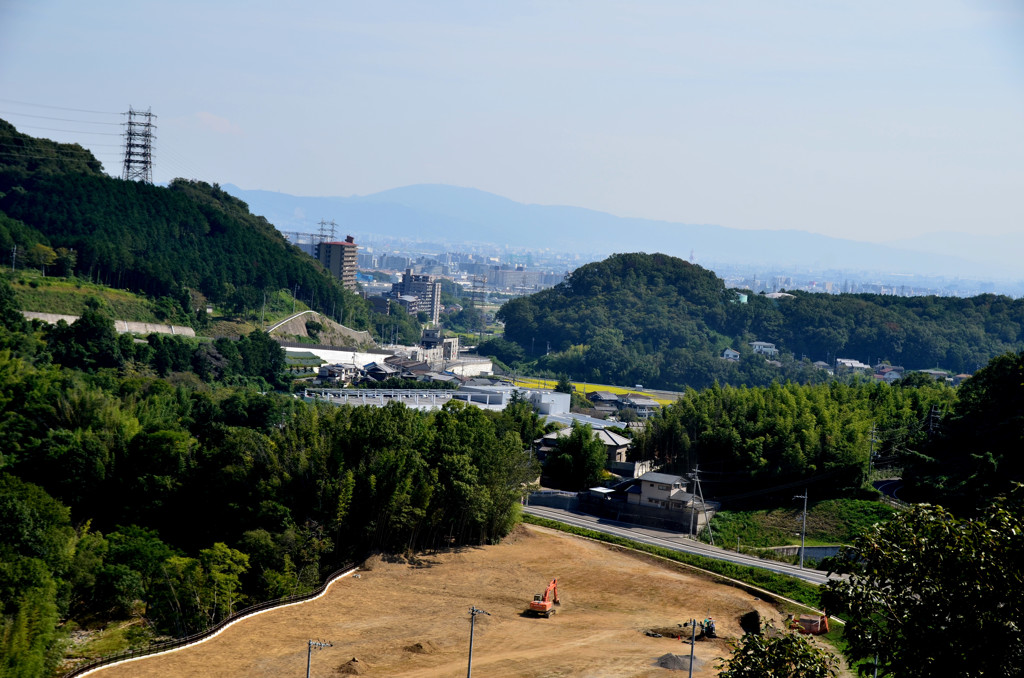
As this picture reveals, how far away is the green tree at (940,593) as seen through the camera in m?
11.5

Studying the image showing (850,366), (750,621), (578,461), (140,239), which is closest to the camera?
(750,621)

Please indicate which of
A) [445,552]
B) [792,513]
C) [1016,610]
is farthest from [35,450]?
[1016,610]

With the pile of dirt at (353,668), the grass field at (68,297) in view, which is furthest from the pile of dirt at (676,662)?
the grass field at (68,297)

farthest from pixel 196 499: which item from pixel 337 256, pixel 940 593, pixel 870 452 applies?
pixel 337 256

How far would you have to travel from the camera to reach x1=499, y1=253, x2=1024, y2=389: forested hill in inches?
3725

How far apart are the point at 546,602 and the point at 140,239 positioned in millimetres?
57494

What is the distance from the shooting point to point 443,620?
23.8 m

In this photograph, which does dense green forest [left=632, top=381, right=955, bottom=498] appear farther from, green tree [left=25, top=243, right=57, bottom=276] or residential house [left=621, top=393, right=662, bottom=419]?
green tree [left=25, top=243, right=57, bottom=276]

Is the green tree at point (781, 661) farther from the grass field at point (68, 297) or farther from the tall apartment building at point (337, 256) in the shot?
the tall apartment building at point (337, 256)

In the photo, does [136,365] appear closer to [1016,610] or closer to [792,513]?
[792,513]

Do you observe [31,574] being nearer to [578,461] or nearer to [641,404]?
[578,461]

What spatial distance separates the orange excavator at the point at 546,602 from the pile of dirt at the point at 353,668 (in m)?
5.32

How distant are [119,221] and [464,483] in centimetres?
5358

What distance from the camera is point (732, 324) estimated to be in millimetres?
103000
